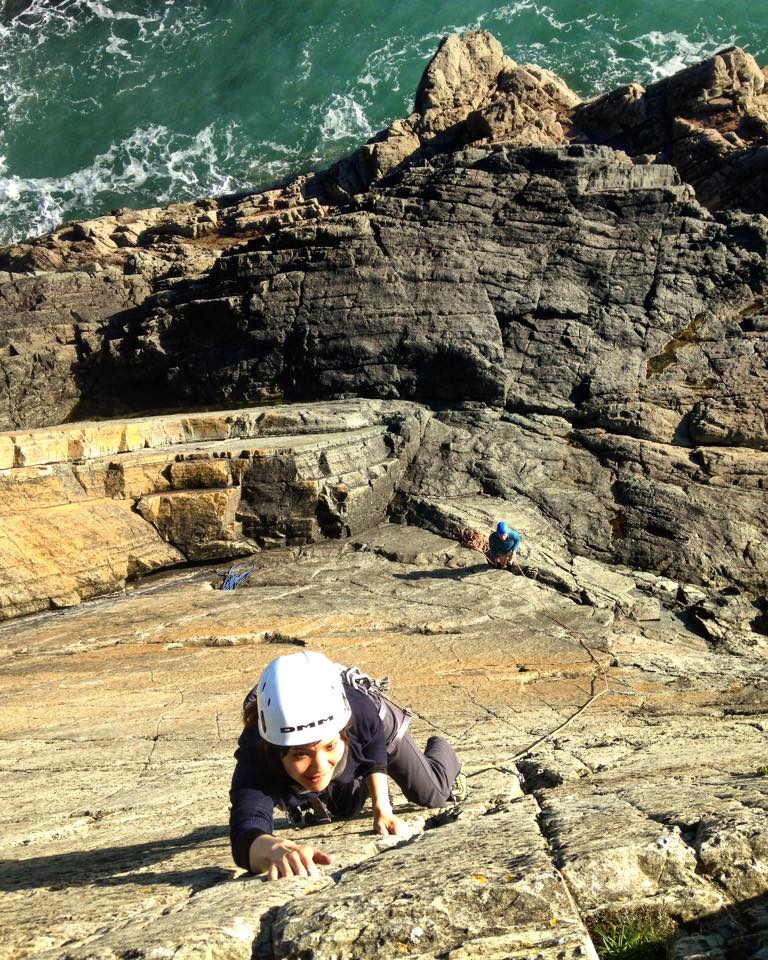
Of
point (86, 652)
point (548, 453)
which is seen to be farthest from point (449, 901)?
point (548, 453)

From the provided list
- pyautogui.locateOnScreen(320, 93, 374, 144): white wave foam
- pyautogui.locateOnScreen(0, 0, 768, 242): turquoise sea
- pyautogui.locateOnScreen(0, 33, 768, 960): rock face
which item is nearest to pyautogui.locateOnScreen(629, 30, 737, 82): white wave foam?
pyautogui.locateOnScreen(0, 0, 768, 242): turquoise sea

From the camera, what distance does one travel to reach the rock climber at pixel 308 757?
4902mm

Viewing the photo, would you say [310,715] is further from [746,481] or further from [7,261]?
[7,261]

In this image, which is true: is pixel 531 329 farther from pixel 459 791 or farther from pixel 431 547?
pixel 459 791

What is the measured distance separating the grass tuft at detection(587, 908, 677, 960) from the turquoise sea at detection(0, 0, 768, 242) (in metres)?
55.5

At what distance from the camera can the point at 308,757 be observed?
5.07 metres

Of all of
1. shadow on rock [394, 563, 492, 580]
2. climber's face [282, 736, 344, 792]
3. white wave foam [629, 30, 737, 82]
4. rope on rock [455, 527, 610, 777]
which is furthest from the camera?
white wave foam [629, 30, 737, 82]

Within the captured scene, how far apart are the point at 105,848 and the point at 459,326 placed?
1875cm

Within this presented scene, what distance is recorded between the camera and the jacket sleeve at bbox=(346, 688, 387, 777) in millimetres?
5570

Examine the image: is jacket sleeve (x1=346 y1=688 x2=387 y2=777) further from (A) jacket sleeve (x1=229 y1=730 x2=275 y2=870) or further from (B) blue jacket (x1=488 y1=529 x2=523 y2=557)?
(B) blue jacket (x1=488 y1=529 x2=523 y2=557)

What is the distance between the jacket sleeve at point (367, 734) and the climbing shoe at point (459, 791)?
1.23 m

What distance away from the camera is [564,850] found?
15.7 ft

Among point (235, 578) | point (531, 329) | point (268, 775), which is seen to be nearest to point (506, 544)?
point (235, 578)

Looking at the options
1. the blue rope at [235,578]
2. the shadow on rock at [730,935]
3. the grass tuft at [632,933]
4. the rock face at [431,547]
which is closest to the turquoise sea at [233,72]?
the rock face at [431,547]
